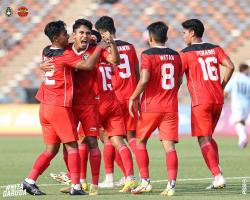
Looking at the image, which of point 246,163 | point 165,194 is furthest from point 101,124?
point 246,163

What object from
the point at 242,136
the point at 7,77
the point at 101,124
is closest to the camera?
the point at 101,124

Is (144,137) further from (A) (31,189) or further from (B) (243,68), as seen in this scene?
(B) (243,68)

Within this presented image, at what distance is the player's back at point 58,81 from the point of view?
11.1 meters

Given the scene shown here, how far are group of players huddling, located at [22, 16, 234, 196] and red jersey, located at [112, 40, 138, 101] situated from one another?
0.01 meters

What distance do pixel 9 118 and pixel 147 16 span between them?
20.9 feet

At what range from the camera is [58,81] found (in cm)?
1110

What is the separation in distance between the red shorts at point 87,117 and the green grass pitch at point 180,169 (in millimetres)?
783

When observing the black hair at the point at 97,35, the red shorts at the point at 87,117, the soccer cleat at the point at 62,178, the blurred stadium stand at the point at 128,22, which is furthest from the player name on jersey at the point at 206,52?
the blurred stadium stand at the point at 128,22

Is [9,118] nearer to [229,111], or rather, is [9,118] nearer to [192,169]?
[229,111]

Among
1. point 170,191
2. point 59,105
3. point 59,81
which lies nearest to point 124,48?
point 59,81

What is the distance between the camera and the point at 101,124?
1217 cm

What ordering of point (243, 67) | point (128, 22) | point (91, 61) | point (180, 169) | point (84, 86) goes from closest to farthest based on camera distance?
point (91, 61) → point (84, 86) → point (180, 169) → point (243, 67) → point (128, 22)

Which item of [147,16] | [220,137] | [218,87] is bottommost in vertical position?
[220,137]

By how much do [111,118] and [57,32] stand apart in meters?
1.60
